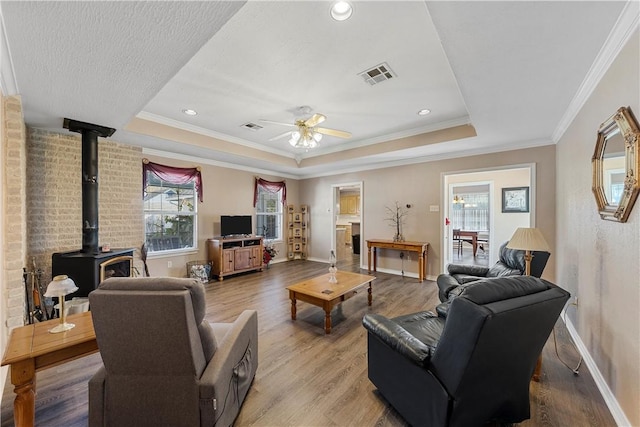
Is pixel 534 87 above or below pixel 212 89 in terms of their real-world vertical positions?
below

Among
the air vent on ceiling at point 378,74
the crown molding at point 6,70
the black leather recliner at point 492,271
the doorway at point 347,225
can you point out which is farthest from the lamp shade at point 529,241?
the crown molding at point 6,70

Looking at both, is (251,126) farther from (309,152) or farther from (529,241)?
(529,241)

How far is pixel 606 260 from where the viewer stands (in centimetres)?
193

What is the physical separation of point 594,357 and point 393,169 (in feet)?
13.9

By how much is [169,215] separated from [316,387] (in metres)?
4.34

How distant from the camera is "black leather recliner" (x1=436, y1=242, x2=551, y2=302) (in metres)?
2.92

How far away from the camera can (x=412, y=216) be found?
17.9 feet

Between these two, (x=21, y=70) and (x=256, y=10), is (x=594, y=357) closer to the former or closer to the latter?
(x=256, y=10)

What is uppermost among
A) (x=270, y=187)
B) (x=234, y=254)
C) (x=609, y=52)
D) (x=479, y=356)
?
(x=609, y=52)

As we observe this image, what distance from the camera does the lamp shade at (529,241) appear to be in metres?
2.37

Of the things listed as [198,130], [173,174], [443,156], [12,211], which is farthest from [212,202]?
[443,156]

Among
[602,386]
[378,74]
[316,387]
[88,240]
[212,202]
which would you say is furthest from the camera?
[212,202]

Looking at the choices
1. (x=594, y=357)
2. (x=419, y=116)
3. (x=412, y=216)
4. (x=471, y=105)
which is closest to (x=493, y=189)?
(x=412, y=216)

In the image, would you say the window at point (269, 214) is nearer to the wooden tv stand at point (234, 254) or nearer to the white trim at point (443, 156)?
the wooden tv stand at point (234, 254)
